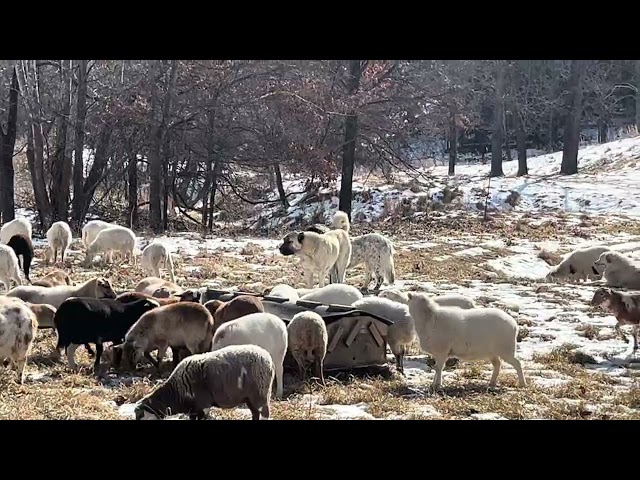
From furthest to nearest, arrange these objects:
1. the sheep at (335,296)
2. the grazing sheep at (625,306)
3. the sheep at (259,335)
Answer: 1. the sheep at (335,296)
2. the grazing sheep at (625,306)
3. the sheep at (259,335)

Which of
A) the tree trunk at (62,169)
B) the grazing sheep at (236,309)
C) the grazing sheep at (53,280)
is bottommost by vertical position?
the grazing sheep at (53,280)

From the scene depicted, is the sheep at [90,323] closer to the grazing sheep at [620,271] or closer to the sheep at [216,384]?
→ the sheep at [216,384]

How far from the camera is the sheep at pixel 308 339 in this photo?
7.10 meters

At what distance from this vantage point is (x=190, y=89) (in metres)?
23.5

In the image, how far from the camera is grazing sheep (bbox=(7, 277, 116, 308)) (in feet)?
29.8

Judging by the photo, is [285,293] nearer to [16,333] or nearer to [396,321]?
[396,321]

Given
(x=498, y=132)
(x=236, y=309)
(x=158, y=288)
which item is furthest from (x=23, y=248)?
(x=498, y=132)

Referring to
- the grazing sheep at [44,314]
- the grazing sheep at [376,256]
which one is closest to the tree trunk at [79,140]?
the grazing sheep at [376,256]

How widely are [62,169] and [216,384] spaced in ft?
61.3

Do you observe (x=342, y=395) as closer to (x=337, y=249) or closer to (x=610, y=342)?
(x=610, y=342)

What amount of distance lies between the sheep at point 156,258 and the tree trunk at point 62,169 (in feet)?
32.0

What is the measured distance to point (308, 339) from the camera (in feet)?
23.4

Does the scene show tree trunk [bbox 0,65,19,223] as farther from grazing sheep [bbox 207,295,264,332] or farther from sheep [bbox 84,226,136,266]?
grazing sheep [bbox 207,295,264,332]
